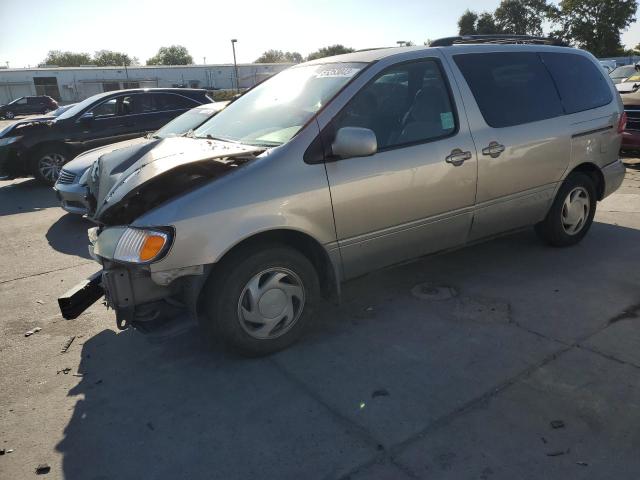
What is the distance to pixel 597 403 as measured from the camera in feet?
8.93

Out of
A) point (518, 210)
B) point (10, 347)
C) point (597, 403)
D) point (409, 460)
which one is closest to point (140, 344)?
point (10, 347)

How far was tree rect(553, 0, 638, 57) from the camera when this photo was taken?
159ft

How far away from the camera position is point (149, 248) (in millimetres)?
2875

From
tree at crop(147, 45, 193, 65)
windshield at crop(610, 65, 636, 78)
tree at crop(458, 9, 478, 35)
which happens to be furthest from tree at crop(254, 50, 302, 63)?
windshield at crop(610, 65, 636, 78)

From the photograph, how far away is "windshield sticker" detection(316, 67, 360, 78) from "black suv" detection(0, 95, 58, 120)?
41.6m

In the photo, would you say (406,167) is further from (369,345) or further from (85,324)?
(85,324)

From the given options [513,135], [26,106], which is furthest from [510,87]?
[26,106]

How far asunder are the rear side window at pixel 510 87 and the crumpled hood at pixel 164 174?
6.36 feet

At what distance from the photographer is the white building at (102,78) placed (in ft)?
173

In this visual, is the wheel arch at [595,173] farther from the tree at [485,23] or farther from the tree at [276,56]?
the tree at [276,56]

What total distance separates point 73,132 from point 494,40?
8.10 meters

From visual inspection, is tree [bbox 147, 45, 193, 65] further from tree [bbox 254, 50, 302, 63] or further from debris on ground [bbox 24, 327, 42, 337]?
debris on ground [bbox 24, 327, 42, 337]

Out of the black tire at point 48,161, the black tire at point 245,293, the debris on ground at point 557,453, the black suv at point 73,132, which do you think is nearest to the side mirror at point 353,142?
the black tire at point 245,293

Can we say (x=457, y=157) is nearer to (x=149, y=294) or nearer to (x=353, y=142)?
(x=353, y=142)
